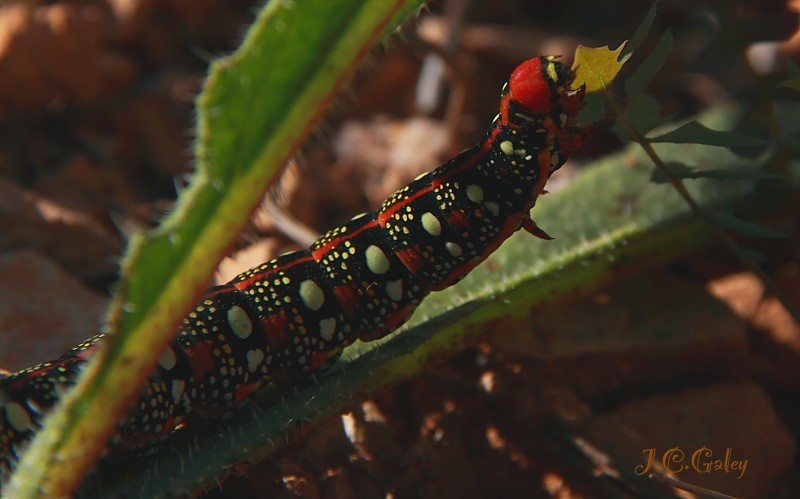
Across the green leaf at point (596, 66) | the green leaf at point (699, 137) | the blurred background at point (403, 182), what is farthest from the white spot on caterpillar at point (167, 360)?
the green leaf at point (699, 137)

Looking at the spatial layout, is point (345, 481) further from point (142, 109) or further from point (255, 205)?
point (142, 109)

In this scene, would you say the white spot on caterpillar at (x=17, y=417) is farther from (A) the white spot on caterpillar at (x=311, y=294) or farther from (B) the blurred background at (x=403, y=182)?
(A) the white spot on caterpillar at (x=311, y=294)

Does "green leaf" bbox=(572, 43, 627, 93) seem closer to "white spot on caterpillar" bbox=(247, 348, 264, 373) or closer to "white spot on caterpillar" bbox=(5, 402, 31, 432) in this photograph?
"white spot on caterpillar" bbox=(247, 348, 264, 373)

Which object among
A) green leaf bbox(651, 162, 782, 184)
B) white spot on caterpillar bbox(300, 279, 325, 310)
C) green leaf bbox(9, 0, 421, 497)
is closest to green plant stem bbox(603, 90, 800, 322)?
green leaf bbox(651, 162, 782, 184)

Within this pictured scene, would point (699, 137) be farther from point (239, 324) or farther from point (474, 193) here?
point (239, 324)

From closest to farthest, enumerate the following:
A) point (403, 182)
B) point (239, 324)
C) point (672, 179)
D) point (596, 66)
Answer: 1. point (596, 66)
2. point (239, 324)
3. point (672, 179)
4. point (403, 182)

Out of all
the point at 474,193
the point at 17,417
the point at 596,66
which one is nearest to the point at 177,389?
the point at 17,417
